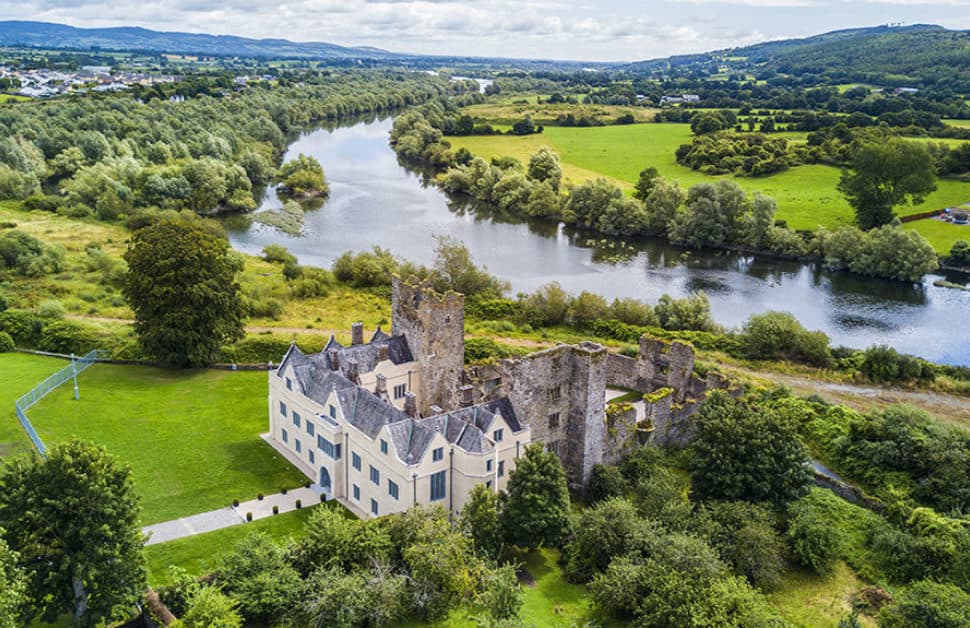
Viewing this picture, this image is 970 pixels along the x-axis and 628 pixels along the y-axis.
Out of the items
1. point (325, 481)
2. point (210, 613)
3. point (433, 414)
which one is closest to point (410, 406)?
point (433, 414)

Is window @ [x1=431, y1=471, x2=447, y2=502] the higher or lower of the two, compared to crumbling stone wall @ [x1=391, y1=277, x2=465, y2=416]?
lower

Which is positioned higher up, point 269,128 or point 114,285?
point 269,128

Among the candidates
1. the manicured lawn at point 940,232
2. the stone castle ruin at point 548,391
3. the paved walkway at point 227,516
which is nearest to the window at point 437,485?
the stone castle ruin at point 548,391

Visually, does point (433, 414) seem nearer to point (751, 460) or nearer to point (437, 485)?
point (437, 485)

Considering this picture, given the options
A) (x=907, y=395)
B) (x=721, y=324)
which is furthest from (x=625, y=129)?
(x=907, y=395)

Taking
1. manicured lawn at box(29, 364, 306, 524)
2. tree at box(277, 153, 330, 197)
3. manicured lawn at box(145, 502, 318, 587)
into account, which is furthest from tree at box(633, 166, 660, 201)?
manicured lawn at box(145, 502, 318, 587)

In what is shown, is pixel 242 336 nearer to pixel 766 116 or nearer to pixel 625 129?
pixel 625 129

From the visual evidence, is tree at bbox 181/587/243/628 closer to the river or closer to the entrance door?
the entrance door
